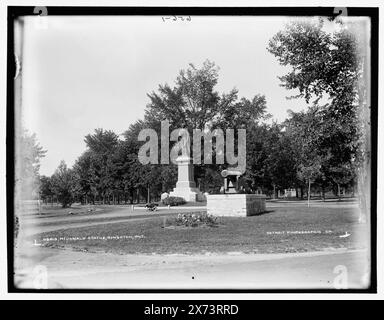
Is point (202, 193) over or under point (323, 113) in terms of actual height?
under

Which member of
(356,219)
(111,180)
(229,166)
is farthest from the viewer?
(111,180)

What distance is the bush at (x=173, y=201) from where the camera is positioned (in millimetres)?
11430

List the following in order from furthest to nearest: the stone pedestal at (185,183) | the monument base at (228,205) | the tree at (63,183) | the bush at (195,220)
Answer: the monument base at (228,205) < the bush at (195,220) < the stone pedestal at (185,183) < the tree at (63,183)

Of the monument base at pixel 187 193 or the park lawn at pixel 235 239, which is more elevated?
the monument base at pixel 187 193

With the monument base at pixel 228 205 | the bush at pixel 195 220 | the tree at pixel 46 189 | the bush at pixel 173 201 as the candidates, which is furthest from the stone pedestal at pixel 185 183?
the tree at pixel 46 189

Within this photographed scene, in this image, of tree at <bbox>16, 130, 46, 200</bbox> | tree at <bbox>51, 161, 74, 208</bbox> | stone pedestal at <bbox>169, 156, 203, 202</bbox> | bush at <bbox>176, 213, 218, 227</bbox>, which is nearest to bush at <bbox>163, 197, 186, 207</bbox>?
stone pedestal at <bbox>169, 156, 203, 202</bbox>

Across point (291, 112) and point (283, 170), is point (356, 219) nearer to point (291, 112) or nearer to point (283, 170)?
point (291, 112)

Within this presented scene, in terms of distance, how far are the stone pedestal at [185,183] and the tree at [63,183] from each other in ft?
8.48

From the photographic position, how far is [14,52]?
715 cm

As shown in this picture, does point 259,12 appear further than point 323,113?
No

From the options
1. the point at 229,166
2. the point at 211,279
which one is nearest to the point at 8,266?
the point at 211,279

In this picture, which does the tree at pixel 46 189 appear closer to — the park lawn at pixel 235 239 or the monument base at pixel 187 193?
the park lawn at pixel 235 239
